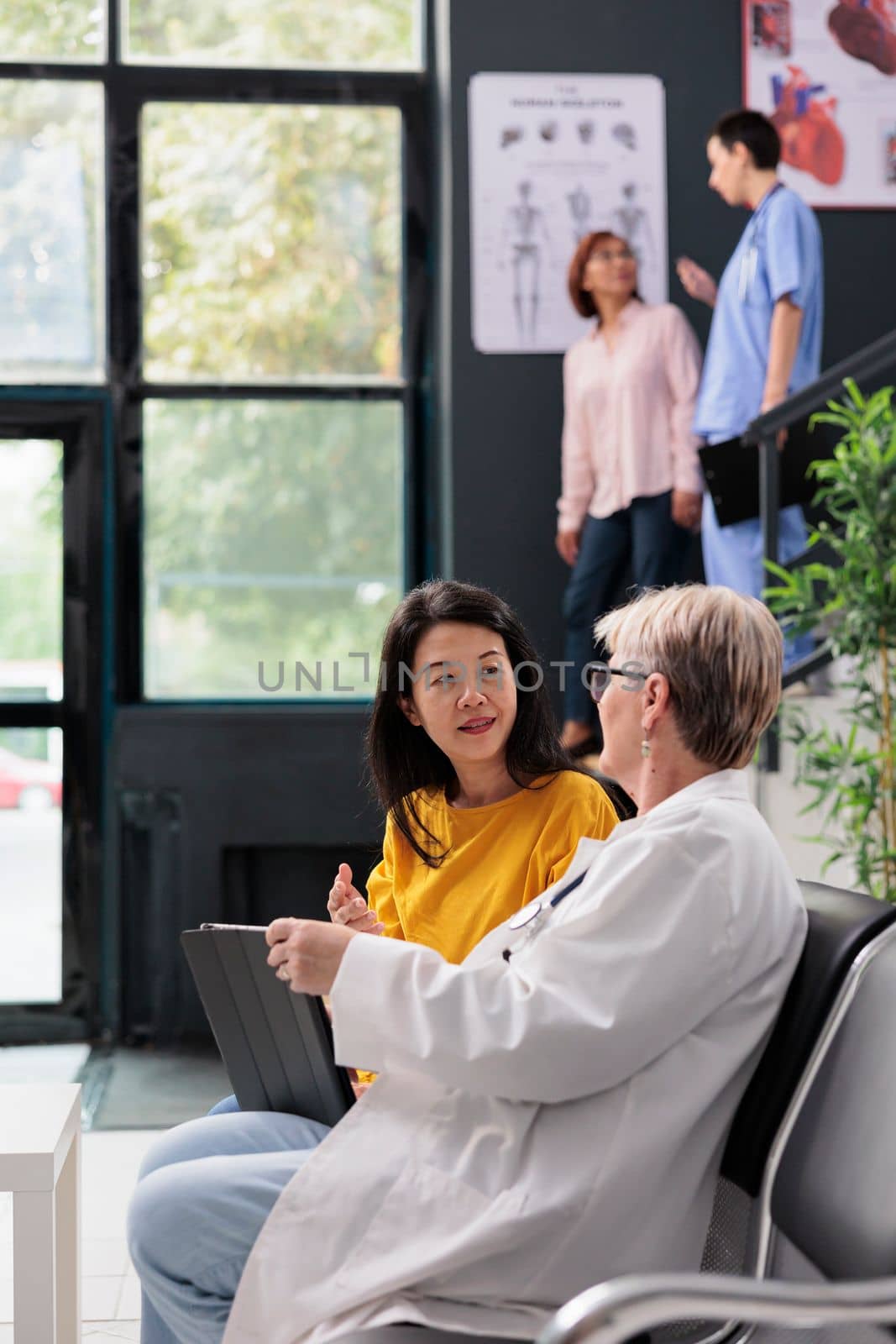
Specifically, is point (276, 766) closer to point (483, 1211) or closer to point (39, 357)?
point (39, 357)

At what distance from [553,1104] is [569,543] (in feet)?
10.9

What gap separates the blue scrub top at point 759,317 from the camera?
4422 mm

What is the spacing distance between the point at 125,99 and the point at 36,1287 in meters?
4.15

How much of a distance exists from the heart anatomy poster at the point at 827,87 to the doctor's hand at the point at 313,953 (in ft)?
12.8

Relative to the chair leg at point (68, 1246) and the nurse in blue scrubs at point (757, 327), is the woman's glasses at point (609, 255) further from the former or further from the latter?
the chair leg at point (68, 1246)

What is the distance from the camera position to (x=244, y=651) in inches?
191

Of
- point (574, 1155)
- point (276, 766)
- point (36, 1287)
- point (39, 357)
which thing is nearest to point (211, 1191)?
point (36, 1287)

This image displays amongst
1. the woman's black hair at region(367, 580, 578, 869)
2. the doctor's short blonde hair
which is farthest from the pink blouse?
the doctor's short blonde hair

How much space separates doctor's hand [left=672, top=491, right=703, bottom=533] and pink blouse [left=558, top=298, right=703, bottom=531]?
0.02 meters

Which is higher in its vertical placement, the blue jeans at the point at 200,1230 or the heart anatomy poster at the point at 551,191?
the heart anatomy poster at the point at 551,191

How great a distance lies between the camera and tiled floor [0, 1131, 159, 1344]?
2533 mm

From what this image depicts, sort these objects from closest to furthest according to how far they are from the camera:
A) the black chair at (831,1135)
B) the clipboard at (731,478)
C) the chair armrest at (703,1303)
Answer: the chair armrest at (703,1303), the black chair at (831,1135), the clipboard at (731,478)

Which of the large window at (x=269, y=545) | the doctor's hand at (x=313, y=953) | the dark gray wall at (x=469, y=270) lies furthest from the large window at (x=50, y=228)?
the doctor's hand at (x=313, y=953)

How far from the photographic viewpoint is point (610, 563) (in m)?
4.57
